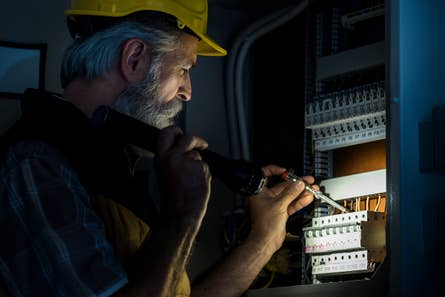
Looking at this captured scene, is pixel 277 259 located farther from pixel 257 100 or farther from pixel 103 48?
pixel 103 48

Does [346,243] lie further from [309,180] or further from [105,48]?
[105,48]

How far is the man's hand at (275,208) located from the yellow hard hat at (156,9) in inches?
16.6

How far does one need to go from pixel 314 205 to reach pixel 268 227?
23 cm

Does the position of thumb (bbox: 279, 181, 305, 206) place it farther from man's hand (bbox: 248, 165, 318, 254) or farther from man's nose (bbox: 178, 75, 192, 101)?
man's nose (bbox: 178, 75, 192, 101)

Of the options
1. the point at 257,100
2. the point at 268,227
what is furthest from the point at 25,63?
the point at 268,227

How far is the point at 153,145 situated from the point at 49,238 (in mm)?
324

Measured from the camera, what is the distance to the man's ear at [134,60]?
5.99 feet

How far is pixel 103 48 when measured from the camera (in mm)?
1830

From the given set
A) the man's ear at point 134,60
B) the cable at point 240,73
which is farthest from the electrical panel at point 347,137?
the man's ear at point 134,60

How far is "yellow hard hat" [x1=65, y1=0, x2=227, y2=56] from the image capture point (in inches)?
75.7

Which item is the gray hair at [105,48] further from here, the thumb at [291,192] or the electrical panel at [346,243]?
the electrical panel at [346,243]

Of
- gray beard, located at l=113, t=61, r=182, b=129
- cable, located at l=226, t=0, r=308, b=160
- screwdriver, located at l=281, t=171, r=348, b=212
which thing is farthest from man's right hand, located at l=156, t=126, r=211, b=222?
cable, located at l=226, t=0, r=308, b=160

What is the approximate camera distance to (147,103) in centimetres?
186

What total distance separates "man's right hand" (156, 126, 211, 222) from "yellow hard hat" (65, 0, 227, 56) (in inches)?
19.1
